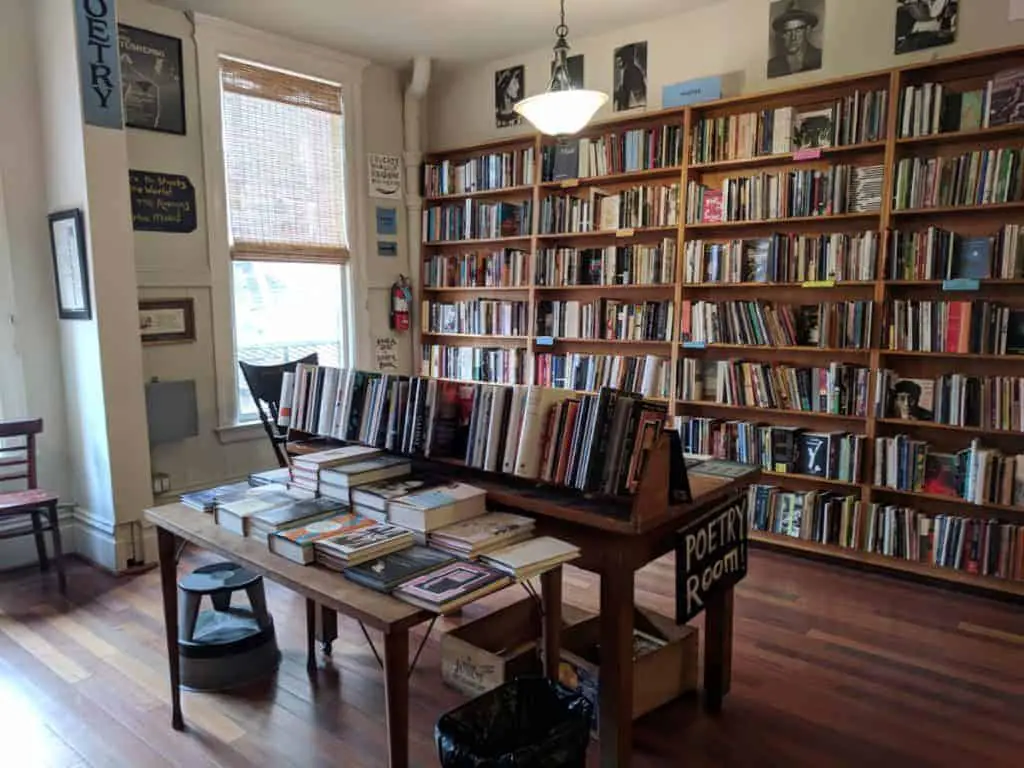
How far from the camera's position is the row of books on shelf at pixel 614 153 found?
4012 mm

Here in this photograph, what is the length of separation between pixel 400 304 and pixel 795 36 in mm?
2997

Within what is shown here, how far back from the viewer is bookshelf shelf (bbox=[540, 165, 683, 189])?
4047mm

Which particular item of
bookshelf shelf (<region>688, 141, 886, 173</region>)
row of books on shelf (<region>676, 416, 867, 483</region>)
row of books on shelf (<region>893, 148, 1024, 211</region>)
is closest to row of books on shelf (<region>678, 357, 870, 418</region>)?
row of books on shelf (<region>676, 416, 867, 483</region>)

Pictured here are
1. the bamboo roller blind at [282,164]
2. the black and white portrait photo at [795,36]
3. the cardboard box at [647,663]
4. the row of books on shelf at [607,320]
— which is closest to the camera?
the cardboard box at [647,663]

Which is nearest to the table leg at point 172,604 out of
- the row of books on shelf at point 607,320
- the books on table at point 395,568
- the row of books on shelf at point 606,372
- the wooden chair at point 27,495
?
the books on table at point 395,568

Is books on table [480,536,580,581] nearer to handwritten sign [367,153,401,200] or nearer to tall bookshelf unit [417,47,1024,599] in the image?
tall bookshelf unit [417,47,1024,599]

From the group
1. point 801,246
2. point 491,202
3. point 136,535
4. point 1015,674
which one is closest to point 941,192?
point 801,246

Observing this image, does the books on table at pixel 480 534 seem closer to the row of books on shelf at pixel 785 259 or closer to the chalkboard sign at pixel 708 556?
the chalkboard sign at pixel 708 556

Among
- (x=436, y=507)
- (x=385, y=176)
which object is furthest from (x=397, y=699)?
(x=385, y=176)

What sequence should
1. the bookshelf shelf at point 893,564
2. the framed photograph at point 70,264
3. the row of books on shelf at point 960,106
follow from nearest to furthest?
the row of books on shelf at point 960,106 < the bookshelf shelf at point 893,564 < the framed photograph at point 70,264

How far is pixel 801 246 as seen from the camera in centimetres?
361

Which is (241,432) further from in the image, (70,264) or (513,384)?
(513,384)

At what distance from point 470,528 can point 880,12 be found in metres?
3.35

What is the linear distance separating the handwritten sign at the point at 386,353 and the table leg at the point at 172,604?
3.05 meters
